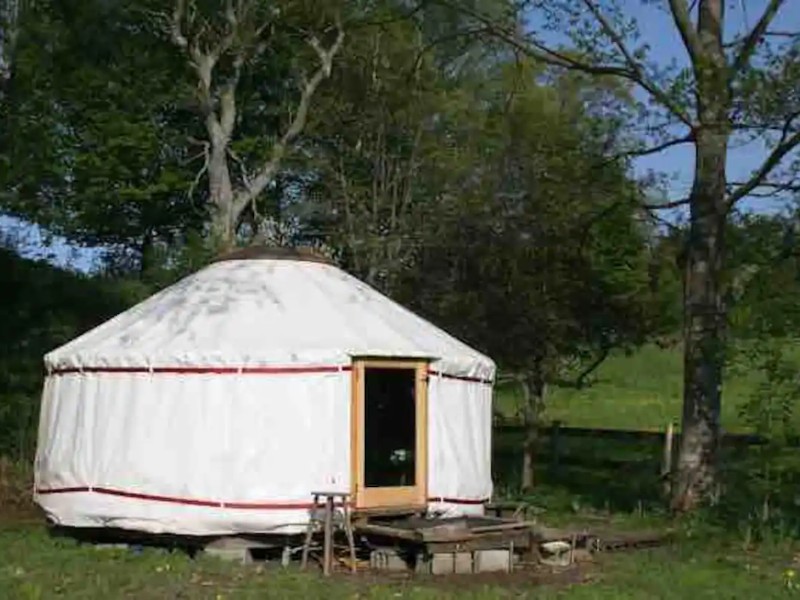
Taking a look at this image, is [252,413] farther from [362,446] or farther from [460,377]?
[460,377]

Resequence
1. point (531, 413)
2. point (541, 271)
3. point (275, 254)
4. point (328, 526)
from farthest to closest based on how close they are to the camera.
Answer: point (531, 413) < point (541, 271) < point (275, 254) < point (328, 526)

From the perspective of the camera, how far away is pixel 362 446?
1050cm

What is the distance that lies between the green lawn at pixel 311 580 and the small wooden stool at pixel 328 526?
242mm

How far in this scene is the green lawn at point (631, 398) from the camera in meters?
24.2

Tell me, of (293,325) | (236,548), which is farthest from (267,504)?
(293,325)

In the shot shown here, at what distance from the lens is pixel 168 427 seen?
10.4m

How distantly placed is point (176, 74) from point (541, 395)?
435 inches

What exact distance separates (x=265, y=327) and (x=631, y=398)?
19.8 metres

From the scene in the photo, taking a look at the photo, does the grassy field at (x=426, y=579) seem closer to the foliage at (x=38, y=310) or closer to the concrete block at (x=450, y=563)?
the concrete block at (x=450, y=563)

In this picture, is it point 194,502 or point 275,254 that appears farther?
point 275,254

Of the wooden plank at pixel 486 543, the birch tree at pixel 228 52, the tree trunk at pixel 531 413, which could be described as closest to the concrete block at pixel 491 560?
the wooden plank at pixel 486 543

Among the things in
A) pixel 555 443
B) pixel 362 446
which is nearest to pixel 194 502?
pixel 362 446

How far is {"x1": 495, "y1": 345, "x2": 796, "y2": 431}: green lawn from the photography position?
2417 cm

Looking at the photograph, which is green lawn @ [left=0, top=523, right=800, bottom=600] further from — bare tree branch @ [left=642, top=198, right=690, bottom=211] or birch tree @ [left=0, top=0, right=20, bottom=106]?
birch tree @ [left=0, top=0, right=20, bottom=106]
